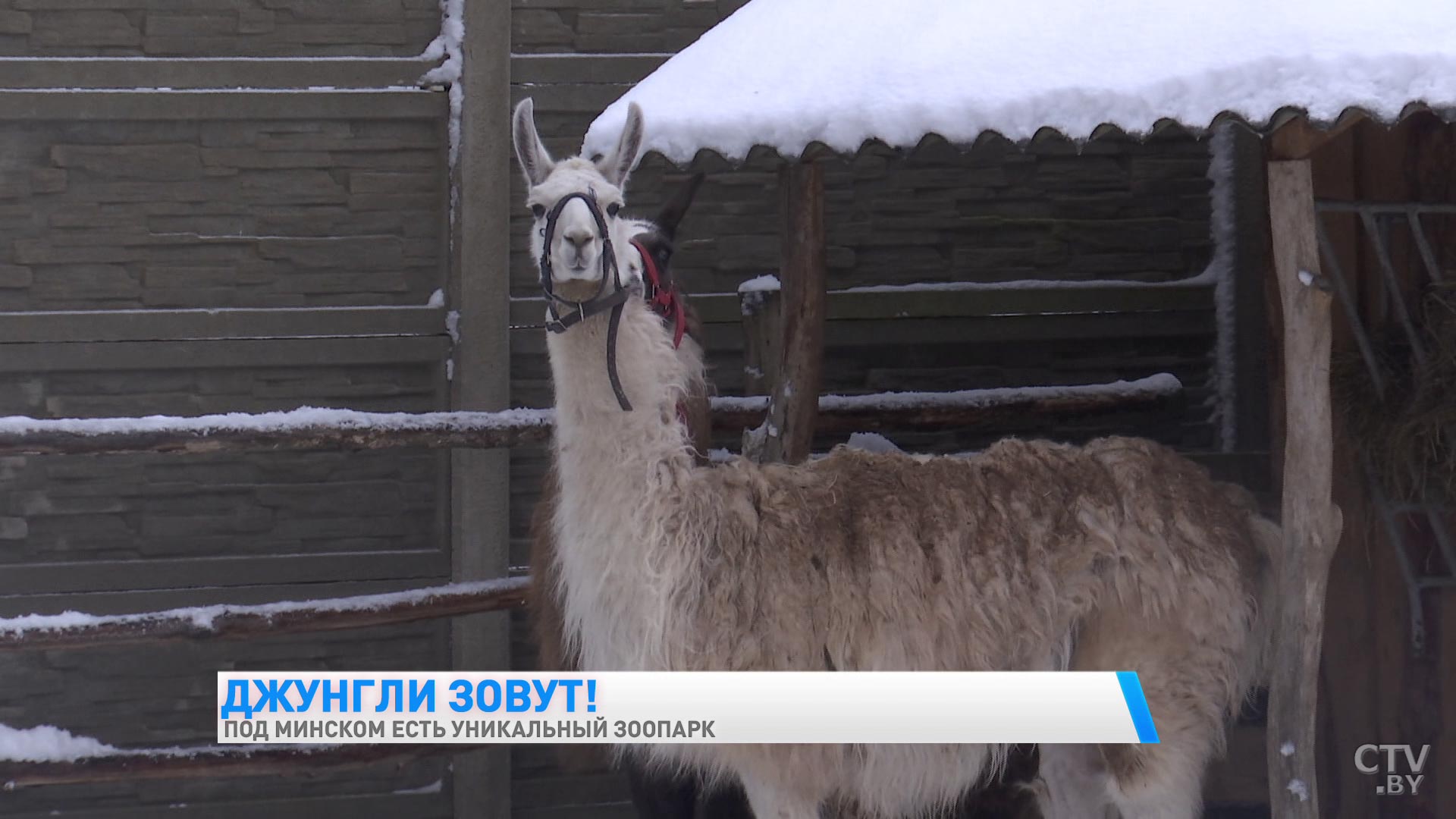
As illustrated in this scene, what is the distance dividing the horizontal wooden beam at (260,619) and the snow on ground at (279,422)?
1.90 ft

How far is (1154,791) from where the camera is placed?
3918 mm

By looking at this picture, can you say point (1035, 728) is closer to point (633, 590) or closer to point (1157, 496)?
point (1157, 496)

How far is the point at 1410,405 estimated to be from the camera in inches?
A: 174

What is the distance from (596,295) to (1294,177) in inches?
71.4

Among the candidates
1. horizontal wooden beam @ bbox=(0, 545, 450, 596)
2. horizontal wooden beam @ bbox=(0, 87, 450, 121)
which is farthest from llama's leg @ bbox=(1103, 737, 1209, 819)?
horizontal wooden beam @ bbox=(0, 87, 450, 121)

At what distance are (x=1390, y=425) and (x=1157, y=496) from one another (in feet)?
3.14

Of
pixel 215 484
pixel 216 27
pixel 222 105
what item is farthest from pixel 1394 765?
pixel 216 27

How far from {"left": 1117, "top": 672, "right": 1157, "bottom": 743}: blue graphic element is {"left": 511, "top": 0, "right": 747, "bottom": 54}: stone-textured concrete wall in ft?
10.1

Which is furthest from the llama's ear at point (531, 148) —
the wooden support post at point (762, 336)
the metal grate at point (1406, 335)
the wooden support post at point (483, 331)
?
the metal grate at point (1406, 335)

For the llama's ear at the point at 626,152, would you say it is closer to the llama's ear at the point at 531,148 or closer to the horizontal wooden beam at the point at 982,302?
the llama's ear at the point at 531,148

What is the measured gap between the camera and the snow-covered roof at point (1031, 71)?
132 inches

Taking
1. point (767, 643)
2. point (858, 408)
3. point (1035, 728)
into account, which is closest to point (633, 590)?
point (767, 643)

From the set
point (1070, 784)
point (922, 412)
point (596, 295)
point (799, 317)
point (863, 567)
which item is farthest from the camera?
point (922, 412)

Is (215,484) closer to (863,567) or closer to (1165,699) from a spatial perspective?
(863,567)
